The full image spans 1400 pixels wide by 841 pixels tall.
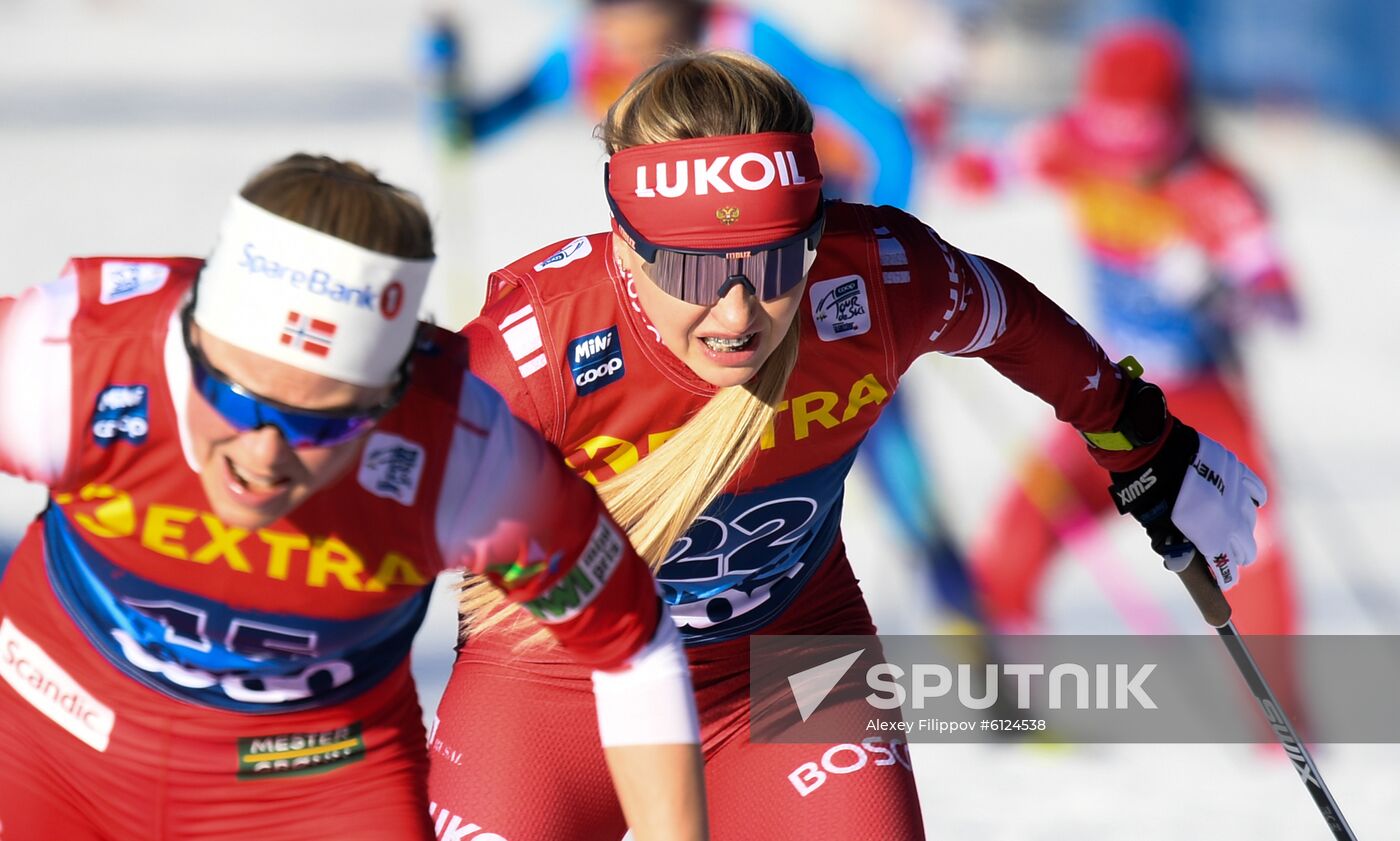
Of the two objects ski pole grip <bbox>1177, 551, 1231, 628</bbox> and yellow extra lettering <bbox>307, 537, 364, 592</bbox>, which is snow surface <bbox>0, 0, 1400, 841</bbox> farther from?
yellow extra lettering <bbox>307, 537, 364, 592</bbox>

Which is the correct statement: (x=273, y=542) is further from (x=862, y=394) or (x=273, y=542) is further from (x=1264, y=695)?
(x=1264, y=695)

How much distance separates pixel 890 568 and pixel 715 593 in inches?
187

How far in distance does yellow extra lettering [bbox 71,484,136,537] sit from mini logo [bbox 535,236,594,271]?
926mm

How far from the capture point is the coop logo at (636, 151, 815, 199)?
112 inches

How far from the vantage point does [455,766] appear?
3.15 m

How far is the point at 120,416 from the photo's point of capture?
7.37ft

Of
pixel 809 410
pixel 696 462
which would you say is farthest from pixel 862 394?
pixel 696 462

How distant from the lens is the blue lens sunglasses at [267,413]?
6.91ft

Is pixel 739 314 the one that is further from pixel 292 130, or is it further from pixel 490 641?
pixel 292 130

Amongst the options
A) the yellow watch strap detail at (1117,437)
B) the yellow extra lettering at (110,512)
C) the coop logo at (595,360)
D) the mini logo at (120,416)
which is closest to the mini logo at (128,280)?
the mini logo at (120,416)

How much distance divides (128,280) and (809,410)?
3.85ft

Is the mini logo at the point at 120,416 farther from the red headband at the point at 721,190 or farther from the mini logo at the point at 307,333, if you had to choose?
the red headband at the point at 721,190

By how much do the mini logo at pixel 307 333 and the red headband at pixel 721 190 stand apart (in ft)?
2.74

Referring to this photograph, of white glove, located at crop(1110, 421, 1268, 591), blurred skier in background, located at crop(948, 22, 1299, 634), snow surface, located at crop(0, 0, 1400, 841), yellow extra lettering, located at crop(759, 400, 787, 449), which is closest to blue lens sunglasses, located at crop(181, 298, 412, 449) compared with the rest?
yellow extra lettering, located at crop(759, 400, 787, 449)
